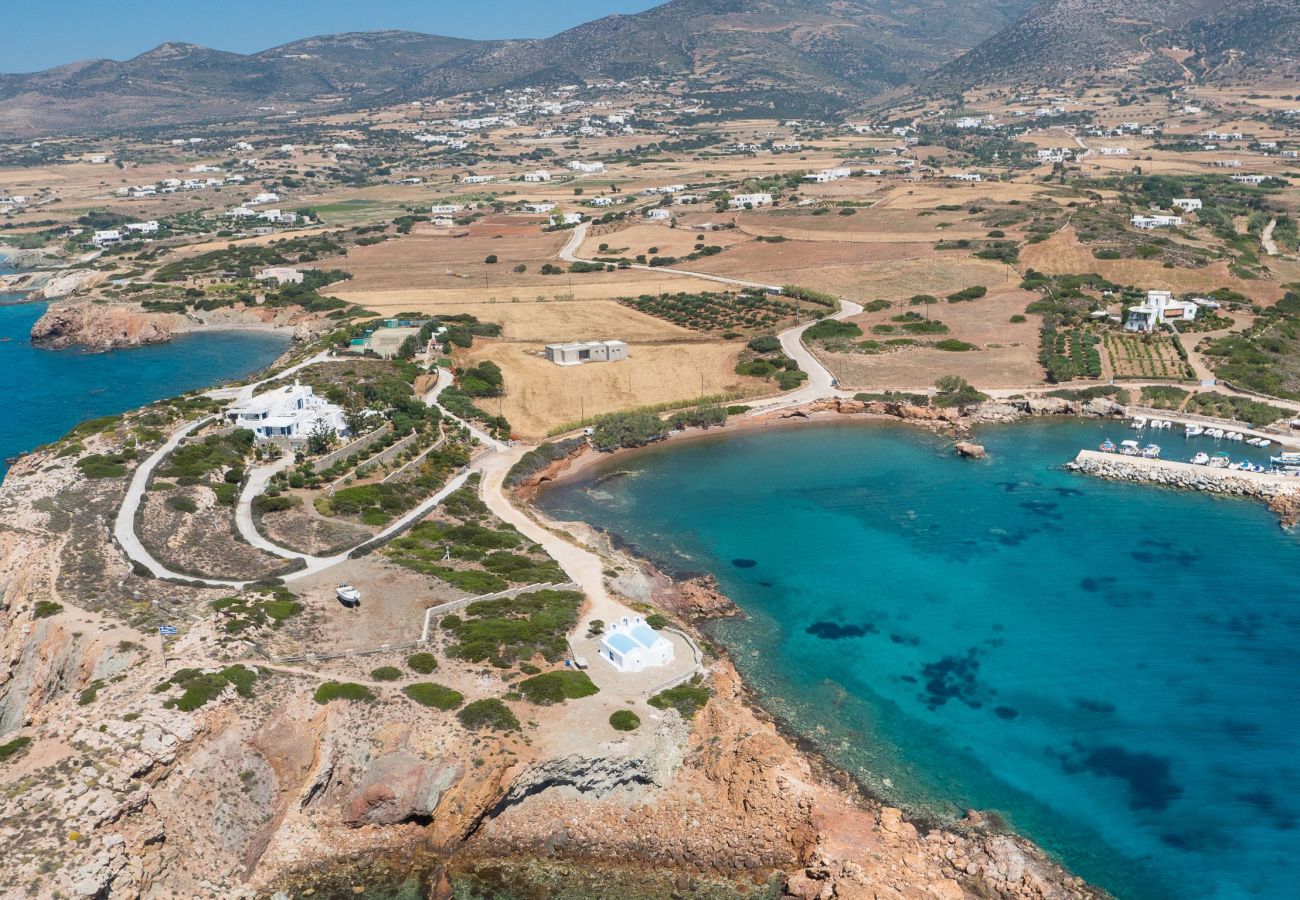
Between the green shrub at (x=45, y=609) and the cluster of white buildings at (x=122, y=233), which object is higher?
the green shrub at (x=45, y=609)

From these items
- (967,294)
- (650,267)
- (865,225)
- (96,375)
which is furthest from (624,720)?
(865,225)

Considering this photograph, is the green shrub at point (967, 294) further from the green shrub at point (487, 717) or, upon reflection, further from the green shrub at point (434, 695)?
the green shrub at point (434, 695)

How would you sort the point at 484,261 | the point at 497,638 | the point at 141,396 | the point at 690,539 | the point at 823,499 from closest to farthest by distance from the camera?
the point at 497,638 → the point at 690,539 → the point at 823,499 → the point at 141,396 → the point at 484,261

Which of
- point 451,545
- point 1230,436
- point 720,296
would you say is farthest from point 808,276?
point 451,545

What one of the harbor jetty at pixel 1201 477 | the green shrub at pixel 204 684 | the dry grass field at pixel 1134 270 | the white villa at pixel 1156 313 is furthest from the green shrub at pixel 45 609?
the dry grass field at pixel 1134 270

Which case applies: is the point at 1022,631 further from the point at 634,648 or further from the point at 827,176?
the point at 827,176

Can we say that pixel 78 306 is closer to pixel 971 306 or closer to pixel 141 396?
pixel 141 396

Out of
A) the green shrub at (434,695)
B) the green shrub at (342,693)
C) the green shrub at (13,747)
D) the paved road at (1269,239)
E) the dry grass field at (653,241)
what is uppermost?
the green shrub at (13,747)
